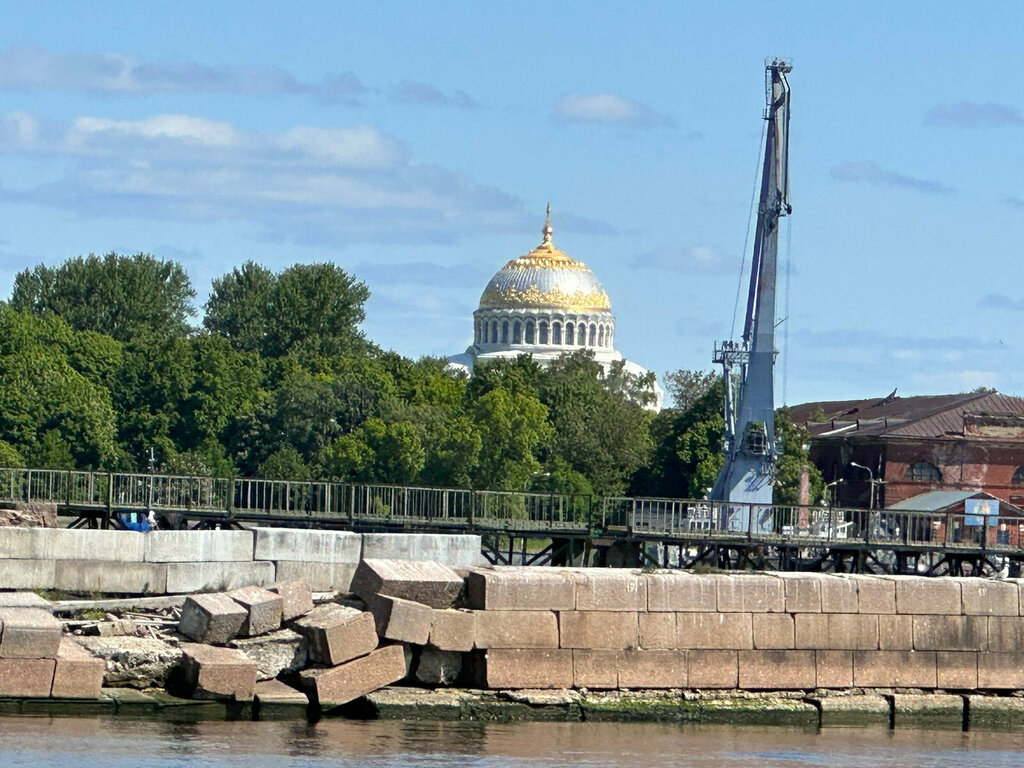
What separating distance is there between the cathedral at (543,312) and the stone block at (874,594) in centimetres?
13706

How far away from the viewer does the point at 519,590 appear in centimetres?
2253

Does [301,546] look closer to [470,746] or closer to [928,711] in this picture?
[470,746]

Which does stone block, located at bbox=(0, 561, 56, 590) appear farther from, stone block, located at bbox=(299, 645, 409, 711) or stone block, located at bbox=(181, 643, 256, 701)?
stone block, located at bbox=(299, 645, 409, 711)

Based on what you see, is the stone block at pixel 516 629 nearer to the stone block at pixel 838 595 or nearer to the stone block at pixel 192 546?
the stone block at pixel 838 595

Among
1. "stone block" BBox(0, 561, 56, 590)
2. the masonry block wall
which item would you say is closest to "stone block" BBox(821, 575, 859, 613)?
the masonry block wall

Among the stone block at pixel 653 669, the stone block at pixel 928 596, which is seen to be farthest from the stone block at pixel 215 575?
the stone block at pixel 928 596

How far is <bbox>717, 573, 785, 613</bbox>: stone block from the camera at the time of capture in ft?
76.6

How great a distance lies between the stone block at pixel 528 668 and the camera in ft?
73.3

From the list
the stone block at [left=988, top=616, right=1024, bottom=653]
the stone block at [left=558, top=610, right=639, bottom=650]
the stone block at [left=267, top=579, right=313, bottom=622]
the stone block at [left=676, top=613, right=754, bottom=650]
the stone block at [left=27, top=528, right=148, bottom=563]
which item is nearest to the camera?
the stone block at [left=267, top=579, right=313, bottom=622]

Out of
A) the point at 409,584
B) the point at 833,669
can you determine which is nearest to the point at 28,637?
the point at 409,584

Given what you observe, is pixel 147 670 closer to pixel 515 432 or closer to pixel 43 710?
pixel 43 710

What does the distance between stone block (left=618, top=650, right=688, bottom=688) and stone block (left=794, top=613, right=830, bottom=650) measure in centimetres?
132

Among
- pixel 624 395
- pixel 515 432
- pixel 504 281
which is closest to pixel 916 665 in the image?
pixel 515 432

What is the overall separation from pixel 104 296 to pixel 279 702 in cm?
9239
